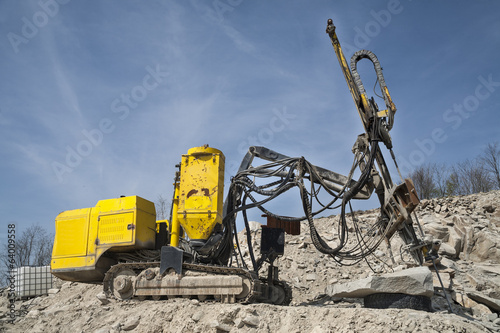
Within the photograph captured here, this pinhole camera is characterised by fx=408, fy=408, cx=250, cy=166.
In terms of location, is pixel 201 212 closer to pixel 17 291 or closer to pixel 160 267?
pixel 160 267

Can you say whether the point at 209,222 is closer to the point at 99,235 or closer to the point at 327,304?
the point at 99,235

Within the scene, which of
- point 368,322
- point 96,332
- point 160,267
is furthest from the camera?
point 160,267

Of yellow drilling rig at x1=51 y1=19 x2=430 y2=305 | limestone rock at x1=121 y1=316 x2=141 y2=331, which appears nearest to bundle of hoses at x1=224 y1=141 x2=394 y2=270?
yellow drilling rig at x1=51 y1=19 x2=430 y2=305

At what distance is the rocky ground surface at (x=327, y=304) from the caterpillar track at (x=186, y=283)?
206 millimetres

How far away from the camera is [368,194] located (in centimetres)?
873

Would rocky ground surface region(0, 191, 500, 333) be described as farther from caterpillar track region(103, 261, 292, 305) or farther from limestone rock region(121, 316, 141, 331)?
caterpillar track region(103, 261, 292, 305)

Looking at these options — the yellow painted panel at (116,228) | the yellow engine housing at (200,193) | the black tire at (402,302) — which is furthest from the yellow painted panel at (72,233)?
the black tire at (402,302)

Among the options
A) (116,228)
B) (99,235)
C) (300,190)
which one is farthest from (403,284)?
(99,235)

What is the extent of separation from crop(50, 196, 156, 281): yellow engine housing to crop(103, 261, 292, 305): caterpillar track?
53 centimetres

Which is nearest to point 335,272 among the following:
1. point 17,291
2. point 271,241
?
point 271,241

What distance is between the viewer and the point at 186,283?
7.82 metres

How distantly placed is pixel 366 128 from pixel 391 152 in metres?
0.72

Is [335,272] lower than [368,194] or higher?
lower

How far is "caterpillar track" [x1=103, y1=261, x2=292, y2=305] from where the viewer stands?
7.48m
